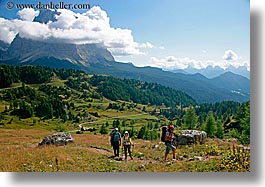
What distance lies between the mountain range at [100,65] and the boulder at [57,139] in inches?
107

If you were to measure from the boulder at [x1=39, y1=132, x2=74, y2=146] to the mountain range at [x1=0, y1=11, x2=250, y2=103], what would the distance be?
2.71 metres

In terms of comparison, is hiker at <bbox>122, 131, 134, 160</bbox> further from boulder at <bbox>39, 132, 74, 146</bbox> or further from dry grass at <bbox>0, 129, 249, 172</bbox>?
boulder at <bbox>39, 132, 74, 146</bbox>

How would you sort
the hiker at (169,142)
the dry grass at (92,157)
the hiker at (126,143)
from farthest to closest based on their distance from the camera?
the hiker at (126,143) < the hiker at (169,142) < the dry grass at (92,157)

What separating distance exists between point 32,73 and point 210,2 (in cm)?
798

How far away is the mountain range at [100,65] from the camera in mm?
12270

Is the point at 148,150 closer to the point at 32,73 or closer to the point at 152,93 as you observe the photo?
the point at 152,93

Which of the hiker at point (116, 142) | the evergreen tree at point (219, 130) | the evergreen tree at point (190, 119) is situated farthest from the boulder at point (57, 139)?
the evergreen tree at point (219, 130)

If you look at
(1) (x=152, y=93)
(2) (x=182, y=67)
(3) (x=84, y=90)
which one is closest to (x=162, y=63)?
(2) (x=182, y=67)

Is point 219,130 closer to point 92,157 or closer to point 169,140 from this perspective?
point 169,140

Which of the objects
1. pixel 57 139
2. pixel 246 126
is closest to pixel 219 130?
pixel 246 126

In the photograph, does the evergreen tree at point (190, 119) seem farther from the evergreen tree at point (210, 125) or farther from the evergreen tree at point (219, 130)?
the evergreen tree at point (219, 130)

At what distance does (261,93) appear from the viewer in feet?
34.2

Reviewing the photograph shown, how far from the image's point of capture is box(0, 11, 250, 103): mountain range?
483 inches

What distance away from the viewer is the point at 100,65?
15516mm
